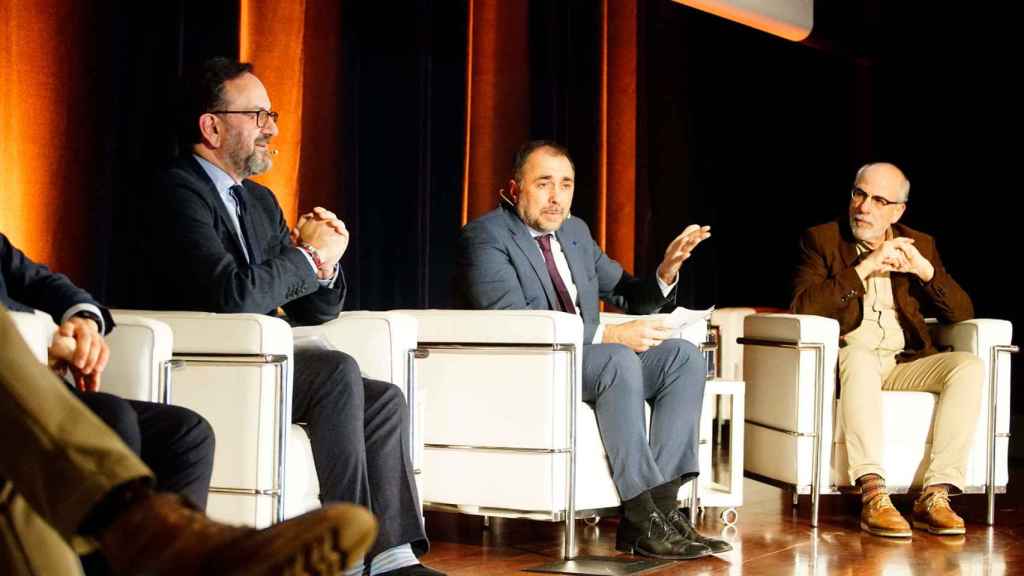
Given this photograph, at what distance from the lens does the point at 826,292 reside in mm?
4352

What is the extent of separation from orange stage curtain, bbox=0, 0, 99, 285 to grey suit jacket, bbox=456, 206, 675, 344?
1.10 meters

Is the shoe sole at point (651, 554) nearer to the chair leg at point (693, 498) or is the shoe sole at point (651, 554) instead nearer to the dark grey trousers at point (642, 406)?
the dark grey trousers at point (642, 406)

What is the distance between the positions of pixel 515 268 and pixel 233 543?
8.18ft

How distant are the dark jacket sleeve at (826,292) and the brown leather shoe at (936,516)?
65 cm

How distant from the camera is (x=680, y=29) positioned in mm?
6926

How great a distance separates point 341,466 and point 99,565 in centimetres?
76

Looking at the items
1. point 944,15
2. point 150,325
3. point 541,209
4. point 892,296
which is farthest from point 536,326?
point 944,15

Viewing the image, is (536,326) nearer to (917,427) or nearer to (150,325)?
(150,325)

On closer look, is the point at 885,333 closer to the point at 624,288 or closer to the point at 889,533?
the point at 889,533

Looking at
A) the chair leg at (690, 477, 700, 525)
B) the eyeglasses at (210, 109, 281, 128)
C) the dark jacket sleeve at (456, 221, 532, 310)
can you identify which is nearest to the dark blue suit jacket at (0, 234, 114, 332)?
the eyeglasses at (210, 109, 281, 128)

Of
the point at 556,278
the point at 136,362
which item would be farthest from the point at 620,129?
the point at 136,362

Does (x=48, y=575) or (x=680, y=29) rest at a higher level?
(x=680, y=29)

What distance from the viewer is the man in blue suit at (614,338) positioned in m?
3.48

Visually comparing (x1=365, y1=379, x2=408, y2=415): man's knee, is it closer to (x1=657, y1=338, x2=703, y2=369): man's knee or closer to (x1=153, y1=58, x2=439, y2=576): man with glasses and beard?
(x1=153, y1=58, x2=439, y2=576): man with glasses and beard
